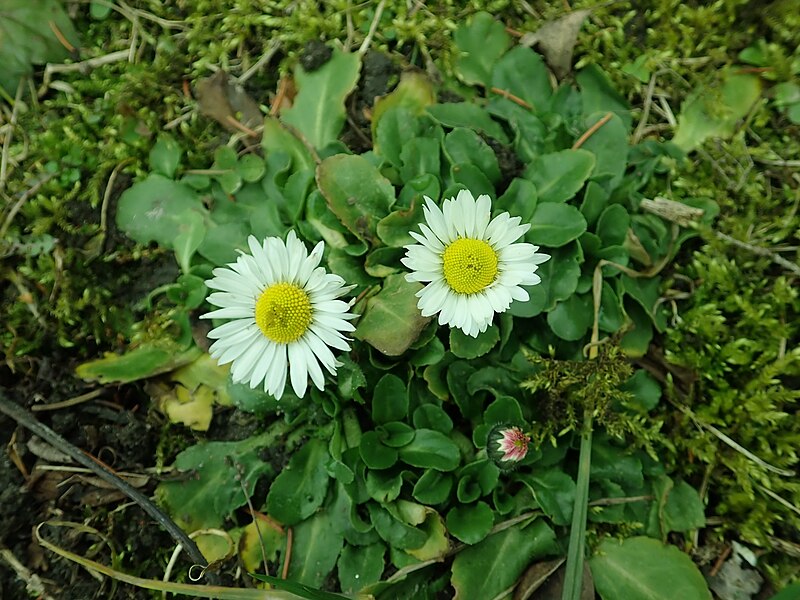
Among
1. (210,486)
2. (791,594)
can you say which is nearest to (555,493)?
(791,594)

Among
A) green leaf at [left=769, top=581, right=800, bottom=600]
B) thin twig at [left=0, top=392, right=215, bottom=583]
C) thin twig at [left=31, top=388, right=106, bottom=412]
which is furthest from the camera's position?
thin twig at [left=31, top=388, right=106, bottom=412]

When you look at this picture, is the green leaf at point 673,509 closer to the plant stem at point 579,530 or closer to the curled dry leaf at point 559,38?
the plant stem at point 579,530

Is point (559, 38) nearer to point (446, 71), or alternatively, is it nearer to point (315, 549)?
point (446, 71)

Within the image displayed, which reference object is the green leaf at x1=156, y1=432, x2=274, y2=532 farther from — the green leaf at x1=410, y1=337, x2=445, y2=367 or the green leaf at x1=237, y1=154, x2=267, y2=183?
the green leaf at x1=237, y1=154, x2=267, y2=183

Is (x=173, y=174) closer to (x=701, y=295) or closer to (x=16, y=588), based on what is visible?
(x=16, y=588)

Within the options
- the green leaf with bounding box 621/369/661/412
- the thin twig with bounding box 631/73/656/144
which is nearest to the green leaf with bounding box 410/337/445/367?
the green leaf with bounding box 621/369/661/412

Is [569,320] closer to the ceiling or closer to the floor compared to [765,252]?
closer to the floor

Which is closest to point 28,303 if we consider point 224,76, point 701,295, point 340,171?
point 224,76
